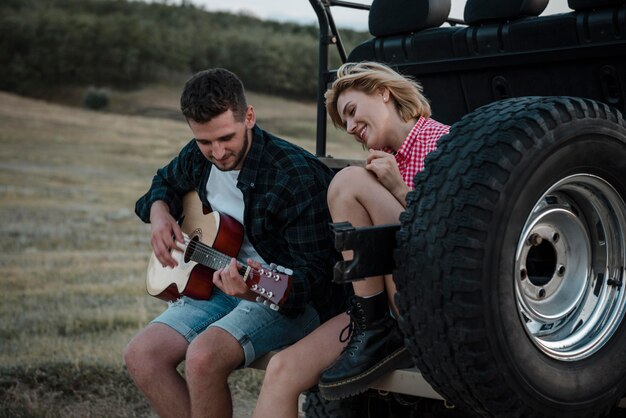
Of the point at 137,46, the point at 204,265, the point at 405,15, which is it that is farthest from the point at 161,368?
the point at 137,46

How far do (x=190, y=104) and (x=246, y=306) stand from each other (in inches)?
27.0

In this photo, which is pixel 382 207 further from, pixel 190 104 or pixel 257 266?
pixel 190 104

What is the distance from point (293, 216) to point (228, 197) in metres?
0.36

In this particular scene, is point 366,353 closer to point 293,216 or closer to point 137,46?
point 293,216

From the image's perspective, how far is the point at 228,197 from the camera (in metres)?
3.16

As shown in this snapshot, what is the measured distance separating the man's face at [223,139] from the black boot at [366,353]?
2.29 feet

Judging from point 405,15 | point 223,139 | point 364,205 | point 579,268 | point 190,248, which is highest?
point 405,15

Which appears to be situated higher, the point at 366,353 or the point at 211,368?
the point at 366,353

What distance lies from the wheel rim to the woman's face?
2.40 ft

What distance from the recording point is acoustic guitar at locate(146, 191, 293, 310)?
9.09 ft

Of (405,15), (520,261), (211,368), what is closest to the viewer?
(520,261)

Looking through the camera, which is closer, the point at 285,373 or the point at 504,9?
the point at 285,373

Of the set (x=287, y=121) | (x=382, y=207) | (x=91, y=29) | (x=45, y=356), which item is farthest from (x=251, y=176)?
(x=91, y=29)

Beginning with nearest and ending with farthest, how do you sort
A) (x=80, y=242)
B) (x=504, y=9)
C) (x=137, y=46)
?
(x=504, y=9) → (x=80, y=242) → (x=137, y=46)
